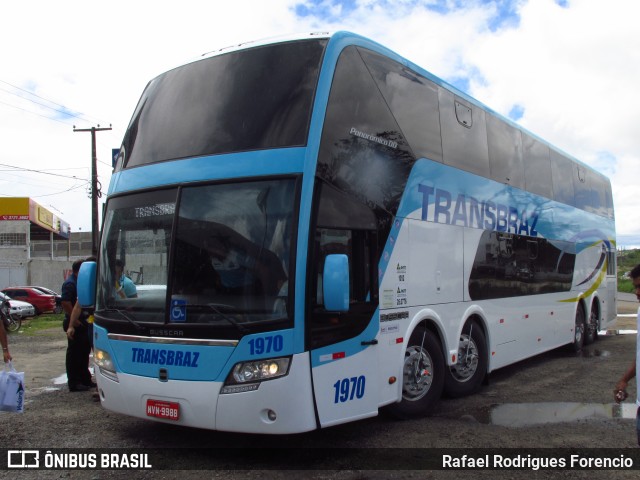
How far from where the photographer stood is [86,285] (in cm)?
609

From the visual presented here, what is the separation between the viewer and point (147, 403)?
202 inches

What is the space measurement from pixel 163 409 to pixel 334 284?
75.4 inches

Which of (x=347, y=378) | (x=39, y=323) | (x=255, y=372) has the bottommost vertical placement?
(x=39, y=323)

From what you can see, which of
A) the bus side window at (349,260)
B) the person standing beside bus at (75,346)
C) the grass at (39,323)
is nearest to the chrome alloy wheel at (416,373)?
the bus side window at (349,260)

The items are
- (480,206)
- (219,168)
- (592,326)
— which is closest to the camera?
(219,168)

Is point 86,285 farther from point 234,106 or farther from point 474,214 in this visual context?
point 474,214

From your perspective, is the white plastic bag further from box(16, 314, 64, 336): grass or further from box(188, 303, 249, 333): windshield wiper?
box(16, 314, 64, 336): grass

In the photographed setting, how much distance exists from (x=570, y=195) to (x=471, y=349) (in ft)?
18.6

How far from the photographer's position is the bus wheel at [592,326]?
12953 millimetres

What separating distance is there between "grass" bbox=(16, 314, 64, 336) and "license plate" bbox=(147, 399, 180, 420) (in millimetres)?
14353

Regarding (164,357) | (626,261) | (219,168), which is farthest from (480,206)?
(626,261)

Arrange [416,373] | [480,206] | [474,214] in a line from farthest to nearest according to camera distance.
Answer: [480,206], [474,214], [416,373]

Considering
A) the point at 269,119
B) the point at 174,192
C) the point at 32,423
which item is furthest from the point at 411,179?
the point at 32,423

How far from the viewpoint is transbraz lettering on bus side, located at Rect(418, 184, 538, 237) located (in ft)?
22.5
